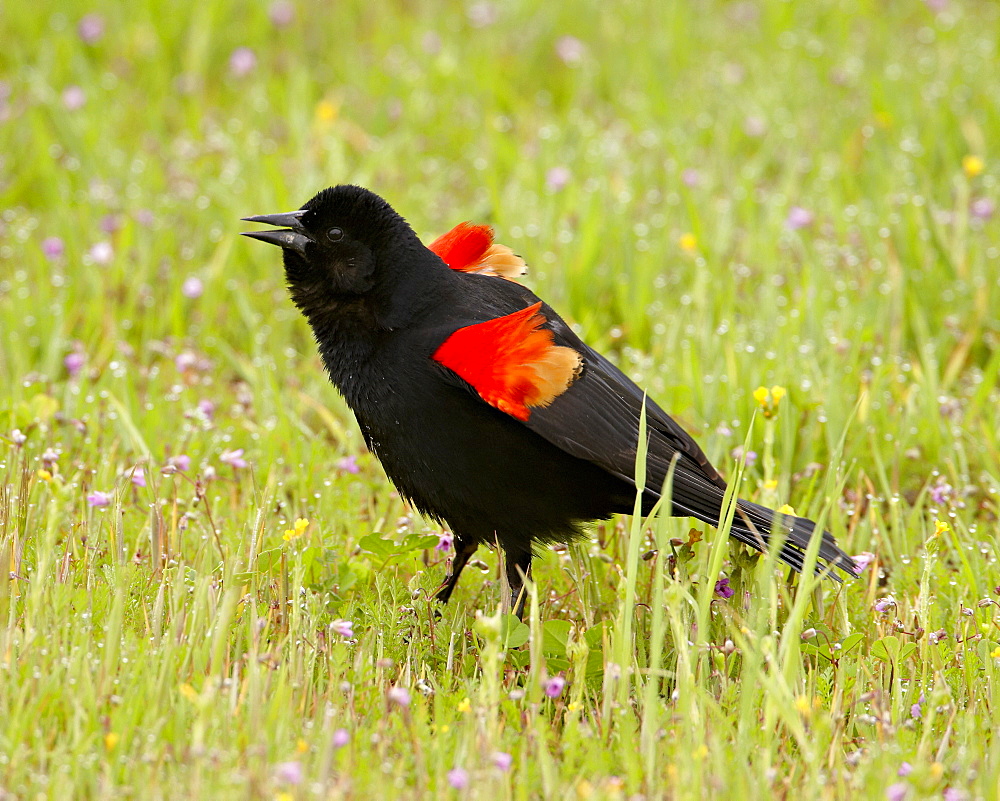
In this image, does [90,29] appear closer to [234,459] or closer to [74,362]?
[74,362]

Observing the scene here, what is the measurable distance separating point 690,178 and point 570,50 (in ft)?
6.59

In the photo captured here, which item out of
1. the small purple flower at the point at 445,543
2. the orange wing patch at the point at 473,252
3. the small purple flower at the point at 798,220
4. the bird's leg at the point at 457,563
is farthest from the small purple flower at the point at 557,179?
the bird's leg at the point at 457,563

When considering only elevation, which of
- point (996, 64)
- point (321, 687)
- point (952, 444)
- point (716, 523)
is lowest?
point (321, 687)

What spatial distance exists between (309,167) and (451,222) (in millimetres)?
954

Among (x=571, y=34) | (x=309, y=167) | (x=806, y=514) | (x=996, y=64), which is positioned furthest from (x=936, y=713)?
(x=571, y=34)

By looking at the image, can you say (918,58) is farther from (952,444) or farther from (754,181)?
(952,444)

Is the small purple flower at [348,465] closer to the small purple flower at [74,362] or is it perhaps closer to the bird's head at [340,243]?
the bird's head at [340,243]

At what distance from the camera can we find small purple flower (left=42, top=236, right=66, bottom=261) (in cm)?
600

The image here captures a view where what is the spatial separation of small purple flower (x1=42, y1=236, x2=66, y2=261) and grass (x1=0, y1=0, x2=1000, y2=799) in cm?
5

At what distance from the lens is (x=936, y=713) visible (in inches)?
123

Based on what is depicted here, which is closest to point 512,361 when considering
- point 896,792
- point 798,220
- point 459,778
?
point 459,778

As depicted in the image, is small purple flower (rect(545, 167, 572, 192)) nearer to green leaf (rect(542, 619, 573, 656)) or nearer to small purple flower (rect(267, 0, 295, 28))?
small purple flower (rect(267, 0, 295, 28))

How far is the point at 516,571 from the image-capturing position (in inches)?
145

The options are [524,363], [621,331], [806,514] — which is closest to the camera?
[524,363]
